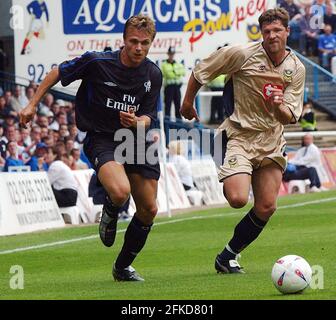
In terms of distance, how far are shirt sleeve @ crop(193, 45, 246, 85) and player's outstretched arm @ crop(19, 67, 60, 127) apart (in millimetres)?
1457

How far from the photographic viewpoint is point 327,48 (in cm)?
3853

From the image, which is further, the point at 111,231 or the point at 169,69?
the point at 169,69

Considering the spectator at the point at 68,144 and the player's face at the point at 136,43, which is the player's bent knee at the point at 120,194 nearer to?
the player's face at the point at 136,43

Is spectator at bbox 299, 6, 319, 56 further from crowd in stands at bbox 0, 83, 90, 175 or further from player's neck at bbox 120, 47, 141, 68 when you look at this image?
player's neck at bbox 120, 47, 141, 68

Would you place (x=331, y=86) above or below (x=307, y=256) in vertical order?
below

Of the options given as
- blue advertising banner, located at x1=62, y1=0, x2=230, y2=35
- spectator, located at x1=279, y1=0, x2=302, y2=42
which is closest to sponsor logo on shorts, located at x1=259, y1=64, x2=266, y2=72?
blue advertising banner, located at x1=62, y1=0, x2=230, y2=35

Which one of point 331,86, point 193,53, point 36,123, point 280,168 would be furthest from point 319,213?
point 331,86

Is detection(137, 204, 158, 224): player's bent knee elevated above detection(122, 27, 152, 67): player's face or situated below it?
below

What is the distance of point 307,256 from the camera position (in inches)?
574

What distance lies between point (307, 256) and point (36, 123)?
14.1 m

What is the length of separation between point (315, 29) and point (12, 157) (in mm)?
16914

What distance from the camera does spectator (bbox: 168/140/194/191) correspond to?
27109 millimetres

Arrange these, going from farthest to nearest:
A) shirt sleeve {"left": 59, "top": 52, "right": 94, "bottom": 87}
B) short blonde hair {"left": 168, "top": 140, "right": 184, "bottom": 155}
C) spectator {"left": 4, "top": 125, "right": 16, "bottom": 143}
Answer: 1. short blonde hair {"left": 168, "top": 140, "right": 184, "bottom": 155}
2. spectator {"left": 4, "top": 125, "right": 16, "bottom": 143}
3. shirt sleeve {"left": 59, "top": 52, "right": 94, "bottom": 87}
